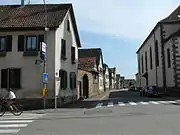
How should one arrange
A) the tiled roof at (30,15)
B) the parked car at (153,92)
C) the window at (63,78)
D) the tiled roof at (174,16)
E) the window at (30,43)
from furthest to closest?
the tiled roof at (174,16)
the parked car at (153,92)
the window at (63,78)
the tiled roof at (30,15)
the window at (30,43)

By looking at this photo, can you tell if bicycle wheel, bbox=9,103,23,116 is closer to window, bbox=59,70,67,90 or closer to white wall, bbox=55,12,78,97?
white wall, bbox=55,12,78,97

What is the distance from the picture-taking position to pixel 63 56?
2856cm

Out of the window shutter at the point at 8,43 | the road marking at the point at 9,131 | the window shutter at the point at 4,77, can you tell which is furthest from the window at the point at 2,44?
the road marking at the point at 9,131

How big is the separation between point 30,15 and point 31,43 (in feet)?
11.3

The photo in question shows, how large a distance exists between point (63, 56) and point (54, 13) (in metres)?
4.11

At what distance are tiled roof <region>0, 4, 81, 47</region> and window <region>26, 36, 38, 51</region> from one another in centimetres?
99

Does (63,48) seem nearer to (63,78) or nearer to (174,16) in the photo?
(63,78)

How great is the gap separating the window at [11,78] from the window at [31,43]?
2094 mm

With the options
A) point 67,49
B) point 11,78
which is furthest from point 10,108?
point 67,49

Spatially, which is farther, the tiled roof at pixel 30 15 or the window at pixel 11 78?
the tiled roof at pixel 30 15

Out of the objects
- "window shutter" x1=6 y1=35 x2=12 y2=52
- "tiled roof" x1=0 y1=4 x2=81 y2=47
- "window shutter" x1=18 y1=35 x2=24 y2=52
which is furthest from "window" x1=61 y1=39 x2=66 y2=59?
"window shutter" x1=6 y1=35 x2=12 y2=52

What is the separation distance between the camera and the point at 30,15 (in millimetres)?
28594

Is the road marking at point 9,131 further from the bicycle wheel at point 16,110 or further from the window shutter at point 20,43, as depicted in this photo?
the window shutter at point 20,43

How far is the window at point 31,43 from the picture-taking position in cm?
2631
